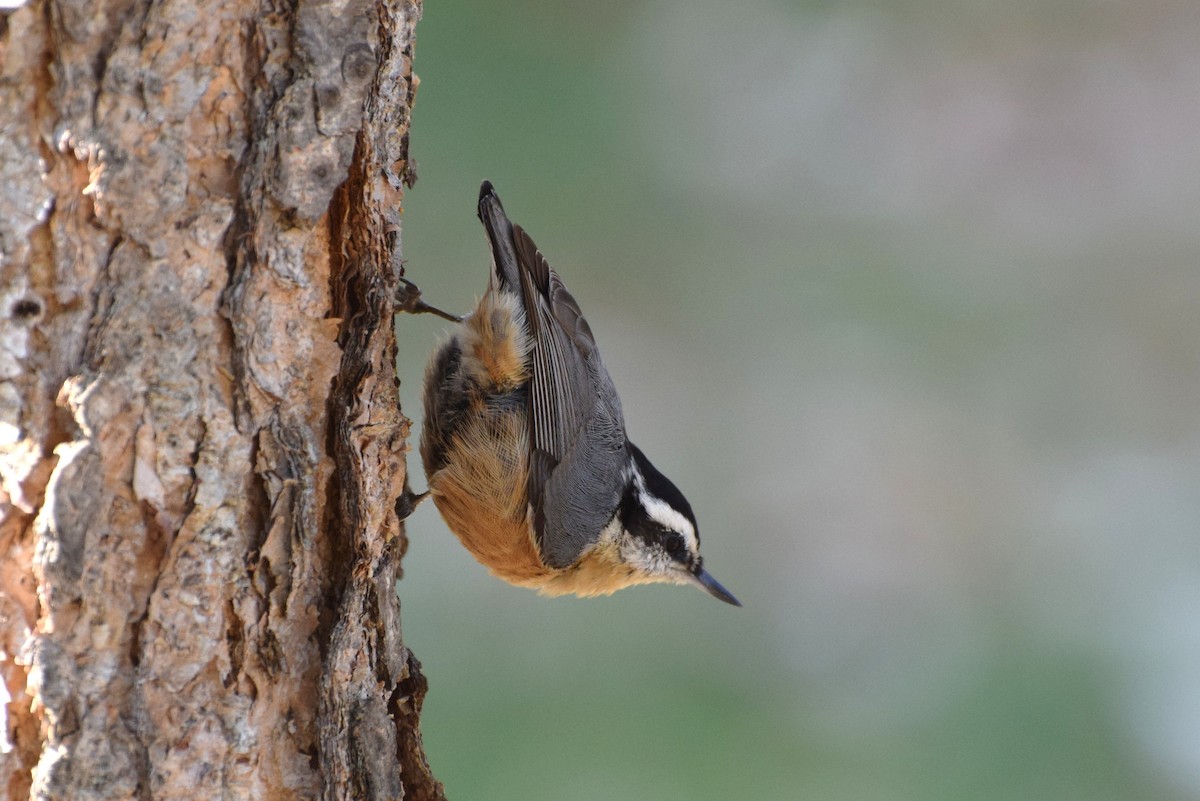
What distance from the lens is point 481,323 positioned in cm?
303

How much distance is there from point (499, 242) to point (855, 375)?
2.54 metres

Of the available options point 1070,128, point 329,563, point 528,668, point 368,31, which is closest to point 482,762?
point 528,668

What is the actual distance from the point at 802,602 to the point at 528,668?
124 centimetres

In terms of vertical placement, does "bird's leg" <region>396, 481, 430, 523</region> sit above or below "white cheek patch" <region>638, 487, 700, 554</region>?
below

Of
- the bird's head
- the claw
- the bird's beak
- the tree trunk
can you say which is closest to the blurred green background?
the bird's beak

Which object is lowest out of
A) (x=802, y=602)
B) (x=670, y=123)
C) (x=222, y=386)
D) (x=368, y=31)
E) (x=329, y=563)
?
(x=329, y=563)

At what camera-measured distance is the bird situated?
3.00 metres

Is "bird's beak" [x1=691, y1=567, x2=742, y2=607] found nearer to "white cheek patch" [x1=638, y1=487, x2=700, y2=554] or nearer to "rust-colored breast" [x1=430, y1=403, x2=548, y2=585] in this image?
"white cheek patch" [x1=638, y1=487, x2=700, y2=554]

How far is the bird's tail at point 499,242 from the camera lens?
3031mm

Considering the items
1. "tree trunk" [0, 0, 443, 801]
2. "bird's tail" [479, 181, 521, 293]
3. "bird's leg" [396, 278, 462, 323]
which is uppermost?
"bird's tail" [479, 181, 521, 293]

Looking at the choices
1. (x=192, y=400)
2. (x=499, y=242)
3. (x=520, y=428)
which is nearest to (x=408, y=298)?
(x=499, y=242)

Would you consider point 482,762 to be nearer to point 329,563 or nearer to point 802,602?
point 802,602

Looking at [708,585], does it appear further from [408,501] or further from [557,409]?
[408,501]

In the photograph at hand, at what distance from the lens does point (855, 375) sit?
16.8ft
